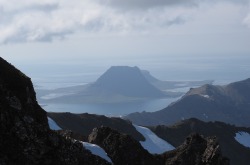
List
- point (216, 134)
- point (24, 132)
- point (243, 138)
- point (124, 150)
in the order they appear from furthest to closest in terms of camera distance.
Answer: point (243, 138) < point (216, 134) < point (124, 150) < point (24, 132)

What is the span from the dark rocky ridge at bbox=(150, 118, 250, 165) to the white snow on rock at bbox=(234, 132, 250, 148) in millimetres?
1686

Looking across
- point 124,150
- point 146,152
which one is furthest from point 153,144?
point 124,150

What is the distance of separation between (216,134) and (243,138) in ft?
36.4

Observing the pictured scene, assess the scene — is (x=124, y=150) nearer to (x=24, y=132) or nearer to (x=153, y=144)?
(x=24, y=132)

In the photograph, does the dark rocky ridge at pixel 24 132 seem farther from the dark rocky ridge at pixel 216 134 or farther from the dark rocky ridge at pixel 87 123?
the dark rocky ridge at pixel 216 134

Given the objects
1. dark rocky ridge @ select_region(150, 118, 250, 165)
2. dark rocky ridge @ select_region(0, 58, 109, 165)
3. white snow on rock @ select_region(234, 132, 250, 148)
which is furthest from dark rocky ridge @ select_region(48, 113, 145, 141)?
dark rocky ridge @ select_region(0, 58, 109, 165)

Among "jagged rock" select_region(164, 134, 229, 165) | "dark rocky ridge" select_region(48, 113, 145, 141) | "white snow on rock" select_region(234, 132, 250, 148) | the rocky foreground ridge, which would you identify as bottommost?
"white snow on rock" select_region(234, 132, 250, 148)

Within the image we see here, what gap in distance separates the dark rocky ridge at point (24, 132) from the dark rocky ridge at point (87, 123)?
104863 mm

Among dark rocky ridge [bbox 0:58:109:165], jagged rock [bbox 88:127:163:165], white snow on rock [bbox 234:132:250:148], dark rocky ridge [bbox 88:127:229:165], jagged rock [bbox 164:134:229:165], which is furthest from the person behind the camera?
white snow on rock [bbox 234:132:250:148]

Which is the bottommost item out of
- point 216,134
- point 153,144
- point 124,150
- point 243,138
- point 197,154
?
point 243,138

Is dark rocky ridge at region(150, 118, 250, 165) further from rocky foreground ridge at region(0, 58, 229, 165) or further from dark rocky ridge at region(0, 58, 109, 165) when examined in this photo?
dark rocky ridge at region(0, 58, 109, 165)

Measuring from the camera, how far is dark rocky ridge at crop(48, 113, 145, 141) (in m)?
140

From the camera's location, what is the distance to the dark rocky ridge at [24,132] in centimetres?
2460

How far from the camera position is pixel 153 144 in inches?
4946
